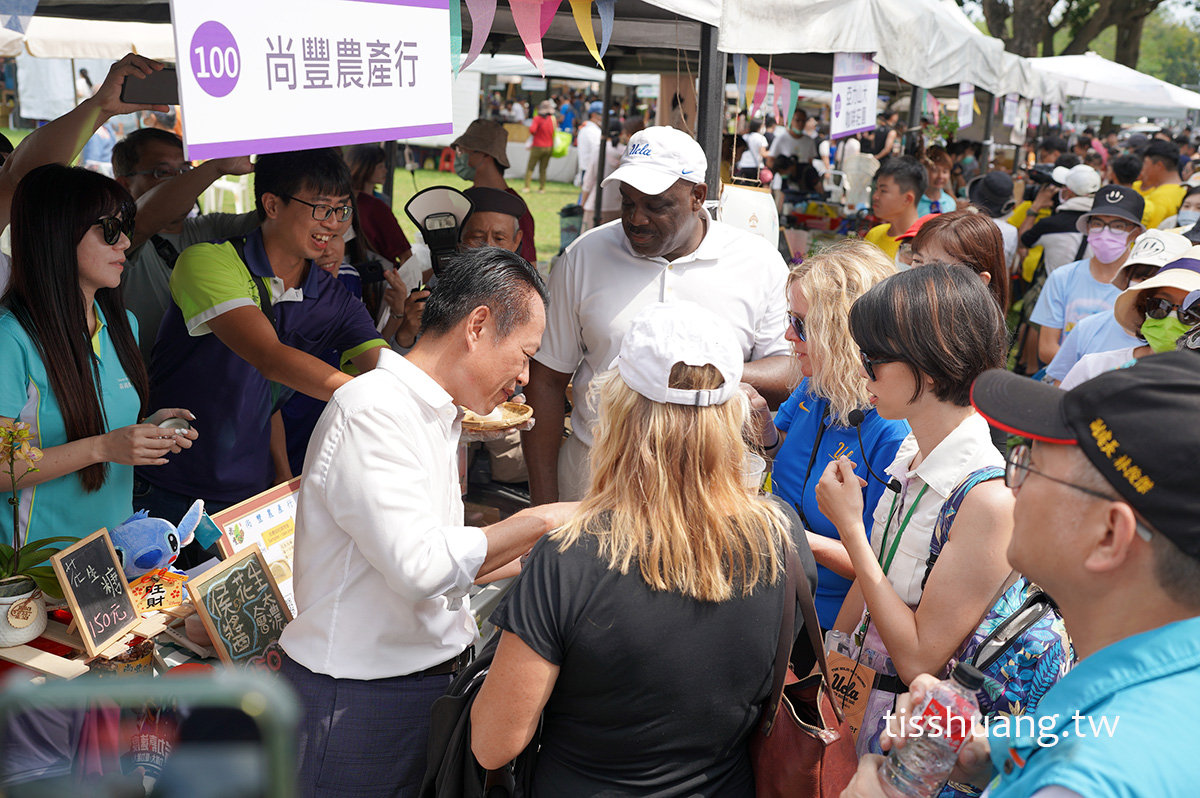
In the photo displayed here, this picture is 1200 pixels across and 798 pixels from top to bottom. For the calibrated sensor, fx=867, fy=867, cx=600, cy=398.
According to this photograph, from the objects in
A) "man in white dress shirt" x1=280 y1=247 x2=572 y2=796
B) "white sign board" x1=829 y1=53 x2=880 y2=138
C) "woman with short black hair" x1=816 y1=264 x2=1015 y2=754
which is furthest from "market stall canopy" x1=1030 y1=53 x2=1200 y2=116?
"man in white dress shirt" x1=280 y1=247 x2=572 y2=796

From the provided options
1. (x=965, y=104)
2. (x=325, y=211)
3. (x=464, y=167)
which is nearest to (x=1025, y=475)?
(x=325, y=211)

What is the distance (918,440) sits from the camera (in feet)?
6.40

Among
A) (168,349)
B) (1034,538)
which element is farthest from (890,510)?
(168,349)

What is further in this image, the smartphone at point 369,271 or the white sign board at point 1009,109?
the white sign board at point 1009,109

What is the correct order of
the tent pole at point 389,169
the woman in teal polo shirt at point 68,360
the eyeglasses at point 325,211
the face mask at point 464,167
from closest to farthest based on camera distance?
the woman in teal polo shirt at point 68,360
the eyeglasses at point 325,211
the face mask at point 464,167
the tent pole at point 389,169

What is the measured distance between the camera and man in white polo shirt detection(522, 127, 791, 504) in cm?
295

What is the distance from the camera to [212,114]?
1.45m

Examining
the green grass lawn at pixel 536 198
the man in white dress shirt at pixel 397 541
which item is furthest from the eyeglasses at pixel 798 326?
the green grass lawn at pixel 536 198

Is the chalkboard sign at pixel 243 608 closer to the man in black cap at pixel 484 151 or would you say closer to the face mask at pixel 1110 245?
the man in black cap at pixel 484 151

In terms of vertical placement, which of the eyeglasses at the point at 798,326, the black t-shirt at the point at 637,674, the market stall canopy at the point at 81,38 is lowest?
the black t-shirt at the point at 637,674

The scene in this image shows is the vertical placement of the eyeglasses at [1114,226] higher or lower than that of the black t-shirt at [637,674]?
higher

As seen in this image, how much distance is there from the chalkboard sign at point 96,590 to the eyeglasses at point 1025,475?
202 cm

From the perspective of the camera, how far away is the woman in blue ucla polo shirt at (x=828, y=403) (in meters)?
2.34

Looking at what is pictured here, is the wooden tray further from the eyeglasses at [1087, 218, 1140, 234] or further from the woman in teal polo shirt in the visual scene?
the eyeglasses at [1087, 218, 1140, 234]
